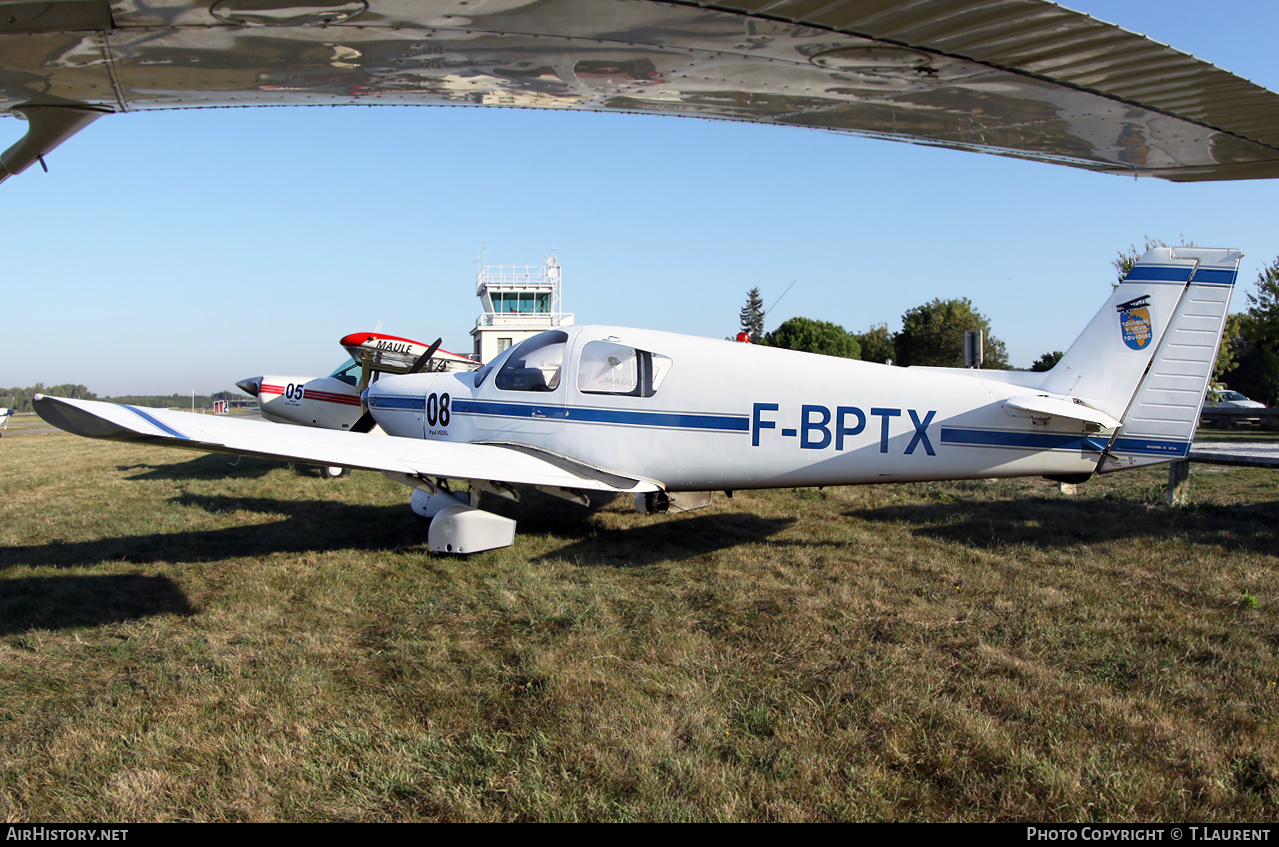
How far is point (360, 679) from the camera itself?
358cm

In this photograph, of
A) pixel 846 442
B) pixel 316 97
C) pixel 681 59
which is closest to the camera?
pixel 681 59

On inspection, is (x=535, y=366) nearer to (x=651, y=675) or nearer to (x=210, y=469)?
(x=651, y=675)

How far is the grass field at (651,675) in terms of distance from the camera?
254 centimetres

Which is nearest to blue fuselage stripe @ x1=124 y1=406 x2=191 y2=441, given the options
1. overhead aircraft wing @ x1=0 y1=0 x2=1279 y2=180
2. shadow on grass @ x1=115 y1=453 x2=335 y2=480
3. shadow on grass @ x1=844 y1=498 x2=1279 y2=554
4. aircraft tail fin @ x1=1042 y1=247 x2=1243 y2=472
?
overhead aircraft wing @ x1=0 y1=0 x2=1279 y2=180

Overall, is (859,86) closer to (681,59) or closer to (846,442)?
(681,59)

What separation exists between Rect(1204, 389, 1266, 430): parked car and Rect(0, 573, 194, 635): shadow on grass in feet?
114

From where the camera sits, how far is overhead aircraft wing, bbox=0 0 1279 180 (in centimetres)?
369

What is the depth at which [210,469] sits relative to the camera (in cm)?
1202

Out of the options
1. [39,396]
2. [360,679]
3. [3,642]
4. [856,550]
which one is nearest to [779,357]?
[856,550]

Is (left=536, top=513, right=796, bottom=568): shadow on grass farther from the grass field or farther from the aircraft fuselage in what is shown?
the aircraft fuselage

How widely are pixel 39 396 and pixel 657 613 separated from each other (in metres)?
3.67

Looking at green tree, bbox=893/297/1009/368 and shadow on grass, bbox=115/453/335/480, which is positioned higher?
green tree, bbox=893/297/1009/368

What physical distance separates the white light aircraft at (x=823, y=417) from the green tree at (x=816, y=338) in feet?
124

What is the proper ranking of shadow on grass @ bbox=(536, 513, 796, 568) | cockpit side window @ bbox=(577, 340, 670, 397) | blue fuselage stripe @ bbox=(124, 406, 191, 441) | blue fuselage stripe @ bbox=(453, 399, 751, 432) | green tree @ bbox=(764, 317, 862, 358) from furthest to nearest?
green tree @ bbox=(764, 317, 862, 358) < cockpit side window @ bbox=(577, 340, 670, 397) < shadow on grass @ bbox=(536, 513, 796, 568) < blue fuselage stripe @ bbox=(453, 399, 751, 432) < blue fuselage stripe @ bbox=(124, 406, 191, 441)
